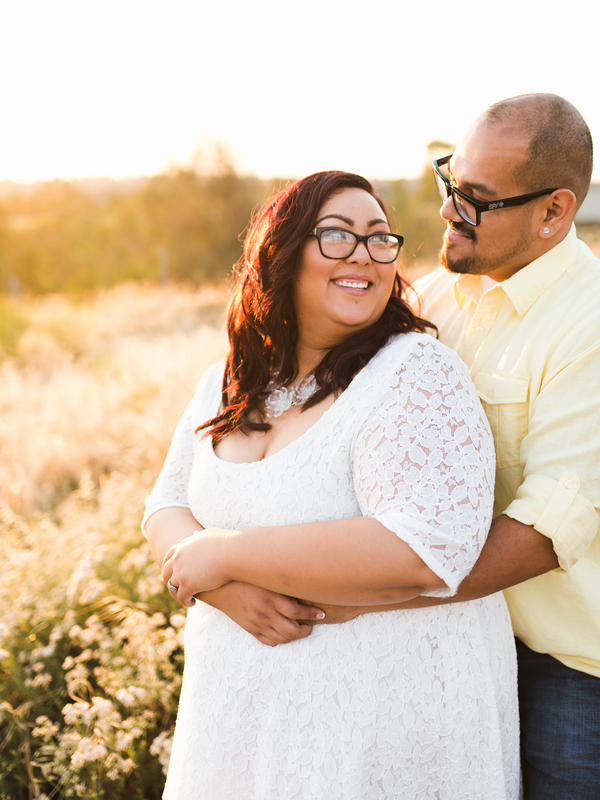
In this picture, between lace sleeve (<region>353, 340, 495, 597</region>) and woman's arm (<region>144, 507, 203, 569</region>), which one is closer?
lace sleeve (<region>353, 340, 495, 597</region>)

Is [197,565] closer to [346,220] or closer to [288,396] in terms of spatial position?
[288,396]

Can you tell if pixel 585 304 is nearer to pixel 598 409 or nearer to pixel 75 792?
pixel 598 409

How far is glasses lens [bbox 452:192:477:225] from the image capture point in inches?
79.3

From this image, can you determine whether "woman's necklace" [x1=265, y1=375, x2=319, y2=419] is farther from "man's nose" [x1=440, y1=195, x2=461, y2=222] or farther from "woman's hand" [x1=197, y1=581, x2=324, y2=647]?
"man's nose" [x1=440, y1=195, x2=461, y2=222]

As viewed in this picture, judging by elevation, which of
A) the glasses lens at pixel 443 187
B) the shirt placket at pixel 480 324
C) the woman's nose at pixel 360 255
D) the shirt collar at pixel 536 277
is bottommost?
the shirt placket at pixel 480 324

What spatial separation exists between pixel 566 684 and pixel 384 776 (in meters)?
0.74

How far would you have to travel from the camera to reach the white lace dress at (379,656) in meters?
1.41

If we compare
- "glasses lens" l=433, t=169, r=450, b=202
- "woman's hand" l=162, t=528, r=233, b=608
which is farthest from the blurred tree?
"woman's hand" l=162, t=528, r=233, b=608

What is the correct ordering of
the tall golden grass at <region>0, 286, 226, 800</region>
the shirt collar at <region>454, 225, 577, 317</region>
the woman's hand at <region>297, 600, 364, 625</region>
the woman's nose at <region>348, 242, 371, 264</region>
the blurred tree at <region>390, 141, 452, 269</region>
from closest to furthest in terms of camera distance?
the woman's hand at <region>297, 600, 364, 625</region>, the woman's nose at <region>348, 242, 371, 264</region>, the shirt collar at <region>454, 225, 577, 317</region>, the tall golden grass at <region>0, 286, 226, 800</region>, the blurred tree at <region>390, 141, 452, 269</region>

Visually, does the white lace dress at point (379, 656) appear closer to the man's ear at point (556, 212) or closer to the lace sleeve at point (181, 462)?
the lace sleeve at point (181, 462)

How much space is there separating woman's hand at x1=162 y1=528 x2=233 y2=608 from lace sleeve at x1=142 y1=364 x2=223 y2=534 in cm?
37

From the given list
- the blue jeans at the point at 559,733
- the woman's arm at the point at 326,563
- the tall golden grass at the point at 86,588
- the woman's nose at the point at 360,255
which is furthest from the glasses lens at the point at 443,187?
the tall golden grass at the point at 86,588

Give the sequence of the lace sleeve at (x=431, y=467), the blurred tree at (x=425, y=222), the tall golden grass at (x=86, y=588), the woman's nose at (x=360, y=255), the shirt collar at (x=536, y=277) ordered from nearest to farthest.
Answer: the lace sleeve at (x=431, y=467) → the woman's nose at (x=360, y=255) → the shirt collar at (x=536, y=277) → the tall golden grass at (x=86, y=588) → the blurred tree at (x=425, y=222)

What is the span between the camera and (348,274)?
1.81 meters
